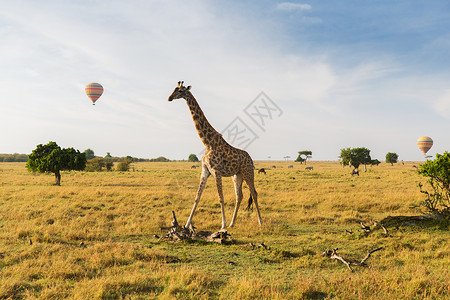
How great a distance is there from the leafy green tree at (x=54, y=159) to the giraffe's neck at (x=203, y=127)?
28.6 meters

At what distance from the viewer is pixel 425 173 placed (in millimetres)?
12664

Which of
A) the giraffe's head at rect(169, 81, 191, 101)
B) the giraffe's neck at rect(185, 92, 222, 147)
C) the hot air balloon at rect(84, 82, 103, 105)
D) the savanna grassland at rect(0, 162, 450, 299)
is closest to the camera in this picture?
the savanna grassland at rect(0, 162, 450, 299)

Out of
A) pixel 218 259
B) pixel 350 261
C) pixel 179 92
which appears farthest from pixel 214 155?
pixel 350 261

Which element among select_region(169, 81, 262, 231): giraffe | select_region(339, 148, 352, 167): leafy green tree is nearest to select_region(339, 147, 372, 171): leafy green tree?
select_region(339, 148, 352, 167): leafy green tree

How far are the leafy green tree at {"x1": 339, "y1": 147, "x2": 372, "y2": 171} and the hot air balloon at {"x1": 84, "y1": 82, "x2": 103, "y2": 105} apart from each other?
2200 inches

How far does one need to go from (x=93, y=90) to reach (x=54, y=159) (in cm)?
1411

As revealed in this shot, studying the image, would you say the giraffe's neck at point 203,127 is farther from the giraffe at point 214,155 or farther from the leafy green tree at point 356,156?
the leafy green tree at point 356,156

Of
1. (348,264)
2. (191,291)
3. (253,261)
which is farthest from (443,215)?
(191,291)

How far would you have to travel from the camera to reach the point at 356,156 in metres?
69.3

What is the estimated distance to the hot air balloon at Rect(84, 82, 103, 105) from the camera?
144 feet

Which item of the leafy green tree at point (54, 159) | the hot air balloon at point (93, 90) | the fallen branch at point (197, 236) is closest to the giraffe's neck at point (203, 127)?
the fallen branch at point (197, 236)

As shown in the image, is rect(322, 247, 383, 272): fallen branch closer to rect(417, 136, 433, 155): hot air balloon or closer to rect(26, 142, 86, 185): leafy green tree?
rect(26, 142, 86, 185): leafy green tree

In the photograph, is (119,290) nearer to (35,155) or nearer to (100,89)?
A: (35,155)

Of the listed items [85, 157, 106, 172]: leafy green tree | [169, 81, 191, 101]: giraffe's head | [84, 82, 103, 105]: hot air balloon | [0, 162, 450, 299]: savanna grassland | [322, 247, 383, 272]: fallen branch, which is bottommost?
[0, 162, 450, 299]: savanna grassland
